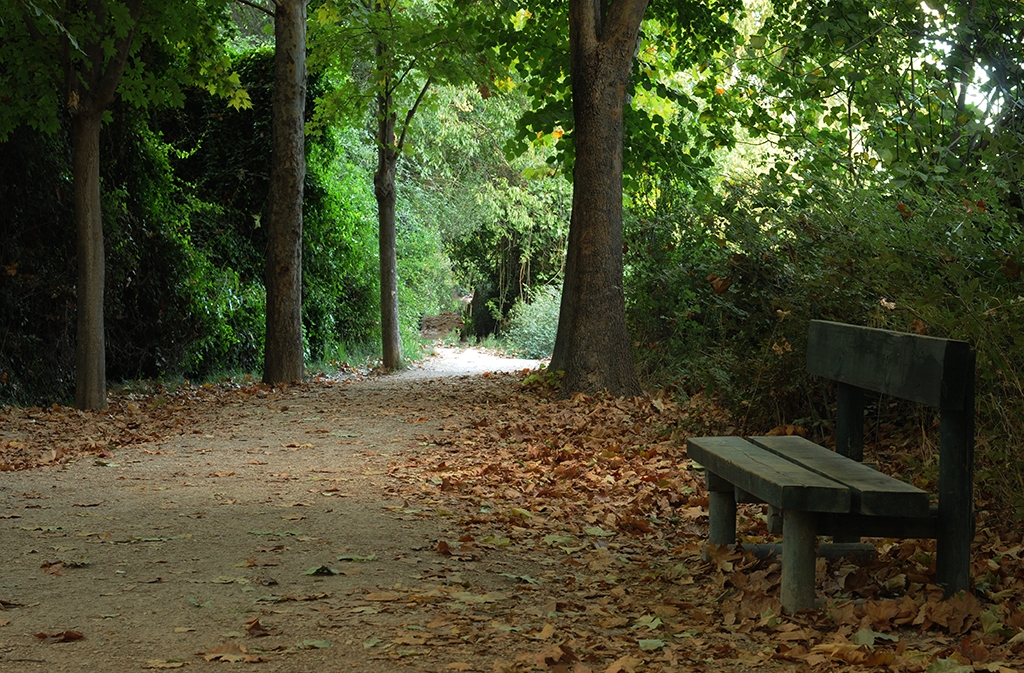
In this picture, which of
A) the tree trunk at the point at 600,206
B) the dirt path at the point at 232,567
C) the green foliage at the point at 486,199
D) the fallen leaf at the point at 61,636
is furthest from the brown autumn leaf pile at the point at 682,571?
the green foliage at the point at 486,199

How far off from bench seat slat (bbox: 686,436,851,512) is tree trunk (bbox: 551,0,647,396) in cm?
514

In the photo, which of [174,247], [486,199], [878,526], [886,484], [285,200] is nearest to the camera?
[886,484]

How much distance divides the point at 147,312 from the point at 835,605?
11.2m

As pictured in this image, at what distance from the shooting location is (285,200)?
1292 cm

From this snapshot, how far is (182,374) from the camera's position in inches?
532

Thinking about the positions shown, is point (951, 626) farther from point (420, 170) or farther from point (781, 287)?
point (420, 170)

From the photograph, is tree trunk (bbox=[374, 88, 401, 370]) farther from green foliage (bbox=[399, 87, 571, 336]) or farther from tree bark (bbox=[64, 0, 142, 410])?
tree bark (bbox=[64, 0, 142, 410])

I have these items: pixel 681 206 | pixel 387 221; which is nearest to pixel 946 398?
pixel 681 206

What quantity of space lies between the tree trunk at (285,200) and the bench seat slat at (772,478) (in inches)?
363

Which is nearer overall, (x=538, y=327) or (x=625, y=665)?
(x=625, y=665)

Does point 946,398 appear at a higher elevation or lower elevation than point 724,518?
higher

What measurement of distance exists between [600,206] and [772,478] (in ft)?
21.1

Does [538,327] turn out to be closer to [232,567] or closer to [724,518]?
[724,518]

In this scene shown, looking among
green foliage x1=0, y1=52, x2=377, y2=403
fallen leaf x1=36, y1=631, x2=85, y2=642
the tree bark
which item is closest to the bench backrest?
fallen leaf x1=36, y1=631, x2=85, y2=642
